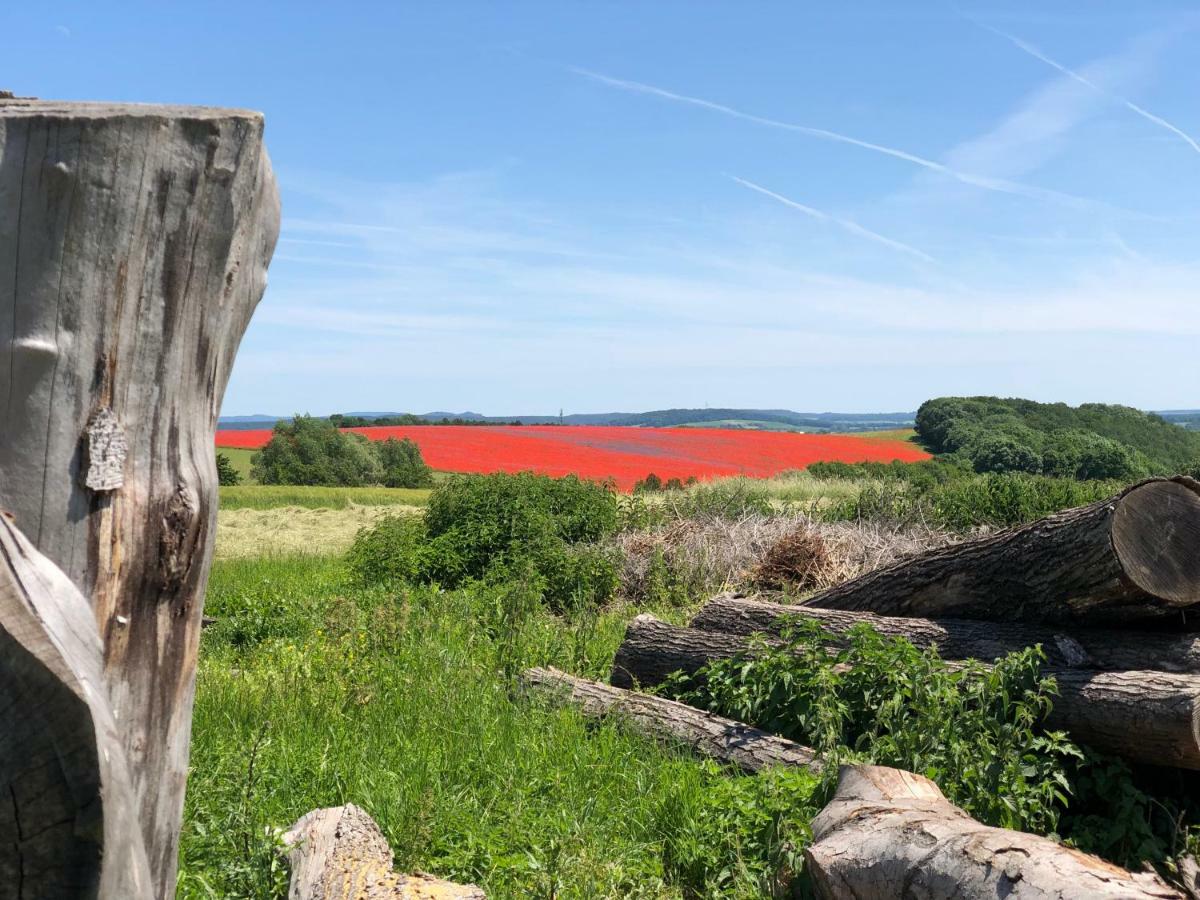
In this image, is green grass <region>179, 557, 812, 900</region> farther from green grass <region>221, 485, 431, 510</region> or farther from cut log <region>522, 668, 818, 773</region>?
green grass <region>221, 485, 431, 510</region>

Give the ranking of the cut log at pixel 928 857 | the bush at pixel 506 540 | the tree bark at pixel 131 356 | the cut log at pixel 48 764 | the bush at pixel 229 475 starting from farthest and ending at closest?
the bush at pixel 229 475
the bush at pixel 506 540
the cut log at pixel 928 857
the tree bark at pixel 131 356
the cut log at pixel 48 764

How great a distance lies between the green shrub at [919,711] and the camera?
15.8 feet

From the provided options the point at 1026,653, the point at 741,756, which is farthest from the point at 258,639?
the point at 1026,653

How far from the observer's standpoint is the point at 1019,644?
19.8 feet

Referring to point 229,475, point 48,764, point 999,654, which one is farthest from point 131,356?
point 229,475

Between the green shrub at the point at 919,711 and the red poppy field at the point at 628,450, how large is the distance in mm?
16907

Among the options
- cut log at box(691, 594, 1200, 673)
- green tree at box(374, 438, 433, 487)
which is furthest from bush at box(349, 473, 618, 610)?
green tree at box(374, 438, 433, 487)

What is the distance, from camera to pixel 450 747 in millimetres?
5336

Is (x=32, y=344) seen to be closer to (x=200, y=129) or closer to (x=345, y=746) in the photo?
(x=200, y=129)

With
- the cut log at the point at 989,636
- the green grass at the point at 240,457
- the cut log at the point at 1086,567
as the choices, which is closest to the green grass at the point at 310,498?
the green grass at the point at 240,457

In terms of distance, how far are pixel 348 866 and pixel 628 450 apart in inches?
1046

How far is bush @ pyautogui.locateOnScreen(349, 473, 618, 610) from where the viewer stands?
10.9 m

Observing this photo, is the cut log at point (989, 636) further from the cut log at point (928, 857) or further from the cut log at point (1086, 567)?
the cut log at point (928, 857)

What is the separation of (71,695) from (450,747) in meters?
4.02
